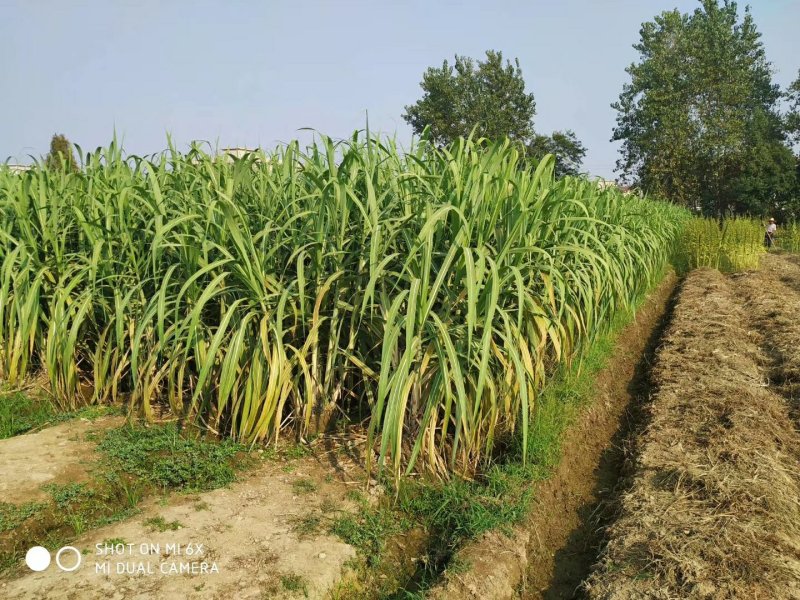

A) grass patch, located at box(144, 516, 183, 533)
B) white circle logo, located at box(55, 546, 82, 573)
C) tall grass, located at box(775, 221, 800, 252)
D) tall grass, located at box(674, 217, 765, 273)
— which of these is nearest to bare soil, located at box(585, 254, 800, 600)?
grass patch, located at box(144, 516, 183, 533)

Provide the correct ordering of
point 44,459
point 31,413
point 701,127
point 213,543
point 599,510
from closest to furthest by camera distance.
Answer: point 213,543
point 44,459
point 599,510
point 31,413
point 701,127

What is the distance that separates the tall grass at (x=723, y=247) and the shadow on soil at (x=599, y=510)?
622 cm

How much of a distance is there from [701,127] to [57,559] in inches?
1051

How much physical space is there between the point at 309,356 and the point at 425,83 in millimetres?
28221

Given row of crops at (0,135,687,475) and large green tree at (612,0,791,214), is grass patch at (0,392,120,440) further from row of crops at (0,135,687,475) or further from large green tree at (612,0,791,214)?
large green tree at (612,0,791,214)

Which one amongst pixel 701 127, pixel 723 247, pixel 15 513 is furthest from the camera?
pixel 701 127

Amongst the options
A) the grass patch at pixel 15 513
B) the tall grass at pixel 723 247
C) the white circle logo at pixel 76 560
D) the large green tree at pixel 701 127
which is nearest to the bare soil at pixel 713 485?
the white circle logo at pixel 76 560

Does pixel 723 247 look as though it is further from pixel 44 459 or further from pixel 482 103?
pixel 482 103

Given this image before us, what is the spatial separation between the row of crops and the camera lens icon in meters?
0.62

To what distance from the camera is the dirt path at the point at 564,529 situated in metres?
1.83

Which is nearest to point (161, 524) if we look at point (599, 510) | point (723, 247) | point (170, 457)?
point (170, 457)

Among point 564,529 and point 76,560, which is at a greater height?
point 76,560

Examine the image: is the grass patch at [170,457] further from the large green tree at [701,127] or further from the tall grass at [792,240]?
the large green tree at [701,127]

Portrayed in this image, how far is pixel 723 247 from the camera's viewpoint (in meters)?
8.98
